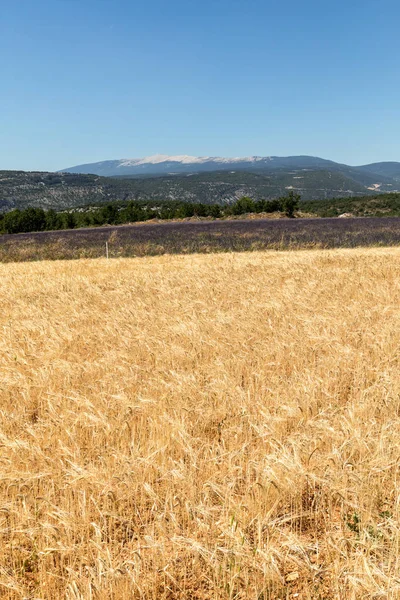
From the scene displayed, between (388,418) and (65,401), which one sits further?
(65,401)

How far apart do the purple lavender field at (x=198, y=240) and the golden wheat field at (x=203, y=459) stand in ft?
58.7

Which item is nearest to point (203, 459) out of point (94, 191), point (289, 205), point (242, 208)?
point (289, 205)

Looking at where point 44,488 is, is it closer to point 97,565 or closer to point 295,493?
point 97,565

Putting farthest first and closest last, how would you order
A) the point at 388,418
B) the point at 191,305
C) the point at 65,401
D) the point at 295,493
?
the point at 191,305
the point at 65,401
the point at 388,418
the point at 295,493

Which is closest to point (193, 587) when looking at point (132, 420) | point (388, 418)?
point (132, 420)

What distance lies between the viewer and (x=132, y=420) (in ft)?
12.7

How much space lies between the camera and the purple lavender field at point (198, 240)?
25.0 metres

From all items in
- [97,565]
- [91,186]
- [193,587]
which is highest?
[91,186]

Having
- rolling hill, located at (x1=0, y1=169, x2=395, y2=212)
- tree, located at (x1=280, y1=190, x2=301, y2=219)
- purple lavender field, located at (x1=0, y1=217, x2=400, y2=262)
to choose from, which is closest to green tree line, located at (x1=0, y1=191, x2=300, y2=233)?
tree, located at (x1=280, y1=190, x2=301, y2=219)

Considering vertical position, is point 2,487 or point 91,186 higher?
point 91,186

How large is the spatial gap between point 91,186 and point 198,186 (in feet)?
111

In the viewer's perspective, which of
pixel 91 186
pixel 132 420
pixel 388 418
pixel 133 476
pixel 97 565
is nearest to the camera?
pixel 97 565

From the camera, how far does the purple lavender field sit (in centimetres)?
2498

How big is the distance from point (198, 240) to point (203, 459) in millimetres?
23785
